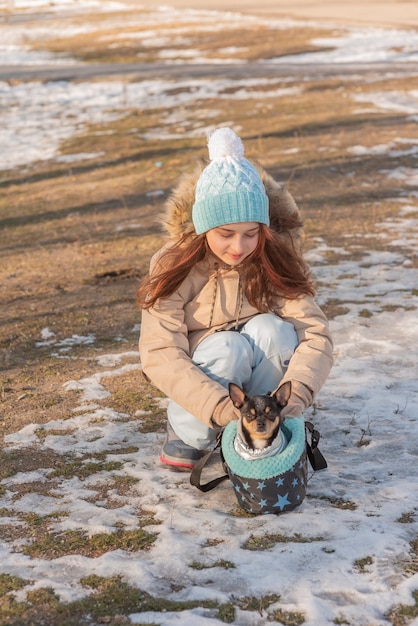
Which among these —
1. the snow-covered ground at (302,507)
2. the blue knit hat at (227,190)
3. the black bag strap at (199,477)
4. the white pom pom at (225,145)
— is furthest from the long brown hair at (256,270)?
the snow-covered ground at (302,507)

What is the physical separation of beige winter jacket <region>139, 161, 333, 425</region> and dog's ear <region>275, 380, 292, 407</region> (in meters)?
0.40

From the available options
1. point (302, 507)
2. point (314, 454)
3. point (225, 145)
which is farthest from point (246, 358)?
point (225, 145)

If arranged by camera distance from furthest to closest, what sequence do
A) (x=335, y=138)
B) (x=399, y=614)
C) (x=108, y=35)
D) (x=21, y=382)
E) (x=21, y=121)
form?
1. (x=108, y=35)
2. (x=21, y=121)
3. (x=335, y=138)
4. (x=21, y=382)
5. (x=399, y=614)

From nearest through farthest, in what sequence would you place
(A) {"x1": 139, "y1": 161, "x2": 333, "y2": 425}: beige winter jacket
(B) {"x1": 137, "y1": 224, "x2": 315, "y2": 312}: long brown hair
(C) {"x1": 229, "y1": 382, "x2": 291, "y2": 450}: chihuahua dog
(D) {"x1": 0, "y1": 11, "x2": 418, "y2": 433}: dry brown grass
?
(C) {"x1": 229, "y1": 382, "x2": 291, "y2": 450}: chihuahua dog → (A) {"x1": 139, "y1": 161, "x2": 333, "y2": 425}: beige winter jacket → (B) {"x1": 137, "y1": 224, "x2": 315, "y2": 312}: long brown hair → (D) {"x1": 0, "y1": 11, "x2": 418, "y2": 433}: dry brown grass

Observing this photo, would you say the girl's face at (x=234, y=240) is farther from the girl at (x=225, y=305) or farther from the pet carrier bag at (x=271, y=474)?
the pet carrier bag at (x=271, y=474)

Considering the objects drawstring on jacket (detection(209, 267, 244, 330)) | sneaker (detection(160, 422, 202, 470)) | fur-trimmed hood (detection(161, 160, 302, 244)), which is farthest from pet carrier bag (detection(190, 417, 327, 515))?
fur-trimmed hood (detection(161, 160, 302, 244))

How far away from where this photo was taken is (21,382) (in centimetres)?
584

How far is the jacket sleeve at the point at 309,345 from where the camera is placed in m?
4.11

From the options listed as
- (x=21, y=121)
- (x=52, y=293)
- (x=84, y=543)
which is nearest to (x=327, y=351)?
(x=84, y=543)

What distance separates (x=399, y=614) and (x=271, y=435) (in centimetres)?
93

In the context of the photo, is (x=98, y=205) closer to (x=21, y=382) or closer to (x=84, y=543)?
(x=21, y=382)

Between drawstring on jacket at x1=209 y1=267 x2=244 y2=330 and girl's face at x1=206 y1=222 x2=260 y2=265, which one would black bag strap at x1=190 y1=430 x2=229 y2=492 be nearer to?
drawstring on jacket at x1=209 y1=267 x2=244 y2=330

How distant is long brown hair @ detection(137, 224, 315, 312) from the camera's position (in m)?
4.28

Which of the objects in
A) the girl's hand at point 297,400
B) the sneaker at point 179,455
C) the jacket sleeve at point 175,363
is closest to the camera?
the girl's hand at point 297,400
